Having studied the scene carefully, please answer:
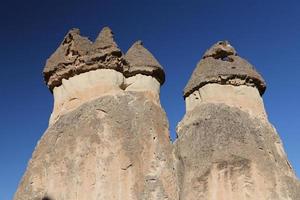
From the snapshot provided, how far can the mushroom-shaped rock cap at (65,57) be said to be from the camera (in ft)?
32.6

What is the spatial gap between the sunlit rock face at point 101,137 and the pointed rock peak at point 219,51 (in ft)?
5.15

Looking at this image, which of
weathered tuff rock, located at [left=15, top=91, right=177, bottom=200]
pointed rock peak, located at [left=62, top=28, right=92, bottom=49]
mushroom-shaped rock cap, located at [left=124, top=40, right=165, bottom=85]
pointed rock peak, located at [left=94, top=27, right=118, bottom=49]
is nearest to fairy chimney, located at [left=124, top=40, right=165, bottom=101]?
mushroom-shaped rock cap, located at [left=124, top=40, right=165, bottom=85]

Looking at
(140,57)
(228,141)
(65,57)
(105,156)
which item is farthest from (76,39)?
(228,141)

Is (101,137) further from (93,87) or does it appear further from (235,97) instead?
(235,97)

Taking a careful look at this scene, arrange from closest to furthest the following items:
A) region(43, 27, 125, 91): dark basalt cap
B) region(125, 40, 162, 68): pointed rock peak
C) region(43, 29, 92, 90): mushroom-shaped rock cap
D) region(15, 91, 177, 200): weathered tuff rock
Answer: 1. region(15, 91, 177, 200): weathered tuff rock
2. region(43, 27, 125, 91): dark basalt cap
3. region(43, 29, 92, 90): mushroom-shaped rock cap
4. region(125, 40, 162, 68): pointed rock peak

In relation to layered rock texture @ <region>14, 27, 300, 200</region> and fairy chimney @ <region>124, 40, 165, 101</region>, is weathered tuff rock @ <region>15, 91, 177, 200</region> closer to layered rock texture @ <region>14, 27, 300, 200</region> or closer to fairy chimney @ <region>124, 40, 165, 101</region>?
layered rock texture @ <region>14, 27, 300, 200</region>

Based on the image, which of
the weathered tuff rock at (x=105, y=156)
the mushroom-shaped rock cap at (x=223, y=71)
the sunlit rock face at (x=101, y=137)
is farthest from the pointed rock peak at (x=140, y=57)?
the weathered tuff rock at (x=105, y=156)

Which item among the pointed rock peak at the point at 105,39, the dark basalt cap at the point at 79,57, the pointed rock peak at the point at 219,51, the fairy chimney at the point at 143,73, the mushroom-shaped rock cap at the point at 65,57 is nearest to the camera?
the dark basalt cap at the point at 79,57

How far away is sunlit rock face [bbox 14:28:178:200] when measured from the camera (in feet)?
26.9

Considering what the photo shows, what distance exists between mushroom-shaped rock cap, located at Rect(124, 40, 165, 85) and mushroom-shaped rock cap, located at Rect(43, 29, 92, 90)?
1036 mm

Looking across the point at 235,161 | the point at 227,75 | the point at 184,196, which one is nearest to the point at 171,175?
the point at 184,196

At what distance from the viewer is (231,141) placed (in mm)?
8664

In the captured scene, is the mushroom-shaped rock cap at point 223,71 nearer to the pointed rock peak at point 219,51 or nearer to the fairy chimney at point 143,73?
the pointed rock peak at point 219,51

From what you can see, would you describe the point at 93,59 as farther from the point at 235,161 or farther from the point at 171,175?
the point at 235,161
